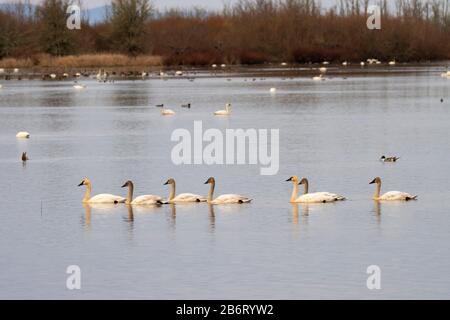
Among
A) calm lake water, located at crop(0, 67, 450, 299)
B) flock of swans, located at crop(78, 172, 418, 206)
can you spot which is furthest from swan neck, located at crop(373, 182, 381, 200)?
calm lake water, located at crop(0, 67, 450, 299)

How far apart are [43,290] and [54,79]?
2065 inches

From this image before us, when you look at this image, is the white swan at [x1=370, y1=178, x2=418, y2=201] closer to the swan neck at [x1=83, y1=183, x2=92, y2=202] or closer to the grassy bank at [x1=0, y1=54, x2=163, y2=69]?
the swan neck at [x1=83, y1=183, x2=92, y2=202]

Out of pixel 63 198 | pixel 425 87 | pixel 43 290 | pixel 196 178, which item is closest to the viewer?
pixel 43 290

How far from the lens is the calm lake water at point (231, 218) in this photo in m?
11.6

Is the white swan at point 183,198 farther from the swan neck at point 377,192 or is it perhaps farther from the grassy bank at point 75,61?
the grassy bank at point 75,61

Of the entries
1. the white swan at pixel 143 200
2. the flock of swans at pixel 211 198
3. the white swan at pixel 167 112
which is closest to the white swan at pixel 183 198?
the flock of swans at pixel 211 198

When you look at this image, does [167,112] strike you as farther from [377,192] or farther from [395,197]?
[395,197]

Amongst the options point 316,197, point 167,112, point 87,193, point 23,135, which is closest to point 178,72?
point 167,112

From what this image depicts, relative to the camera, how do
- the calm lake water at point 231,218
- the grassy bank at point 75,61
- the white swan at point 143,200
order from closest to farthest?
the calm lake water at point 231,218 < the white swan at point 143,200 < the grassy bank at point 75,61

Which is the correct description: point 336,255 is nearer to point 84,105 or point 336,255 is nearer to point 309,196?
point 309,196

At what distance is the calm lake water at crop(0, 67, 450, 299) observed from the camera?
38.2 feet

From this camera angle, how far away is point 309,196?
1636cm

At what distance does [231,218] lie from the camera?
15281mm
